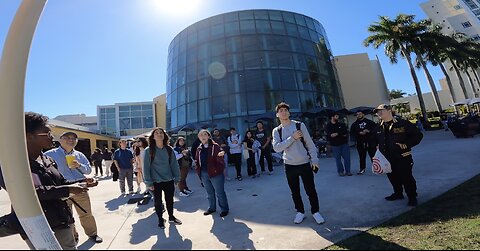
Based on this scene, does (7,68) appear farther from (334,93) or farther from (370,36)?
(370,36)

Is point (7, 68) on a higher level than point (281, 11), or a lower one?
lower

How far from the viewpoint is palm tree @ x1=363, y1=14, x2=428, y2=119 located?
2781cm

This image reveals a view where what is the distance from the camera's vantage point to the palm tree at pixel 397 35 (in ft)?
91.2

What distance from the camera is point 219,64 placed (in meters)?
21.3

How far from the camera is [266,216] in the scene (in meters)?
4.71

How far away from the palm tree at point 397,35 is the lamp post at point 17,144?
31.5 metres

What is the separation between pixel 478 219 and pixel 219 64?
1905cm

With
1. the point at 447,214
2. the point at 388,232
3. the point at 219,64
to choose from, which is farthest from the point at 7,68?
the point at 219,64

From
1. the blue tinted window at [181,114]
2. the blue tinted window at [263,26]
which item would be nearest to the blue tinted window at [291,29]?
the blue tinted window at [263,26]

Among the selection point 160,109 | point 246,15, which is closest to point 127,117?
point 160,109

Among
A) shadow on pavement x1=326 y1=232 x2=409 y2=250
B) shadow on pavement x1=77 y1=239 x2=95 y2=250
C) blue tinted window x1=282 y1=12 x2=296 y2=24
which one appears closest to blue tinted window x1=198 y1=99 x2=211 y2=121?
blue tinted window x1=282 y1=12 x2=296 y2=24

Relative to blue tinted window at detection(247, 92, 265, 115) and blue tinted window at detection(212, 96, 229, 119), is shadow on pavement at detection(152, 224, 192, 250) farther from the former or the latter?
blue tinted window at detection(212, 96, 229, 119)

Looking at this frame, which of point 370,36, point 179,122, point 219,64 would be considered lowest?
point 179,122

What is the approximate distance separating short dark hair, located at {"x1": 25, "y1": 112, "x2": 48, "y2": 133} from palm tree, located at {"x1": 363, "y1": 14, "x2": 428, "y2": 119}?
31.3m
